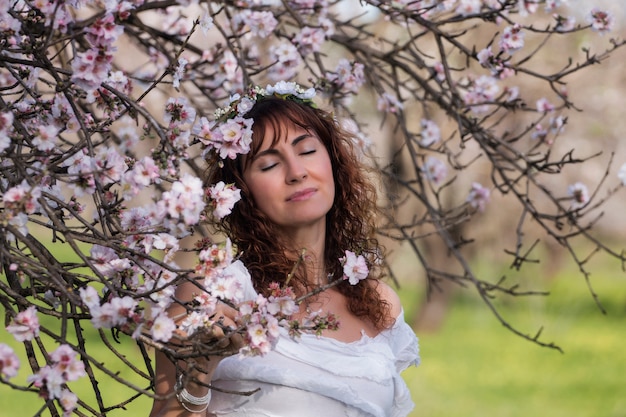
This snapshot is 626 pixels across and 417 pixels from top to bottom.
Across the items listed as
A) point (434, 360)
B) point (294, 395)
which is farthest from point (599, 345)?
point (294, 395)

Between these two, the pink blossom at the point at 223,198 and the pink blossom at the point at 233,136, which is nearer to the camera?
the pink blossom at the point at 223,198

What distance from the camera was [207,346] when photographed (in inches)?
62.5

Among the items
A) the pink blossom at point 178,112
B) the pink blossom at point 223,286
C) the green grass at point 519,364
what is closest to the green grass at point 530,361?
the green grass at point 519,364

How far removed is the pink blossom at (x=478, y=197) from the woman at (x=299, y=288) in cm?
166

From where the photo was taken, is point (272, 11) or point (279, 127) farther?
point (272, 11)

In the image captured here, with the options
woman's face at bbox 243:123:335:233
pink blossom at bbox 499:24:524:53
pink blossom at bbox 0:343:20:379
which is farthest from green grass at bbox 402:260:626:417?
pink blossom at bbox 0:343:20:379

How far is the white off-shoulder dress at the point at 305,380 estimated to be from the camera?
2.02m

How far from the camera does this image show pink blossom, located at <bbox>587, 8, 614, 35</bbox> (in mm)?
3459

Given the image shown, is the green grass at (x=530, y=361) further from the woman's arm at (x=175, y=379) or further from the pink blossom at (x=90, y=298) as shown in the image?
the pink blossom at (x=90, y=298)

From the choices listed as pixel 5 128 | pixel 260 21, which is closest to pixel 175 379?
pixel 5 128

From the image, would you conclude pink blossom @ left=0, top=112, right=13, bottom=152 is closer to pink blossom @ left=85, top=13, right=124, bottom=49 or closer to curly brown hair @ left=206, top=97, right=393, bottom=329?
pink blossom @ left=85, top=13, right=124, bottom=49

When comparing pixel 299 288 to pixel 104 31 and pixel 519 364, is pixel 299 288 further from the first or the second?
pixel 519 364

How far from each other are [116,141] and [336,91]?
72 cm

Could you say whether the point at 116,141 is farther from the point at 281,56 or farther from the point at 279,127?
the point at 279,127
